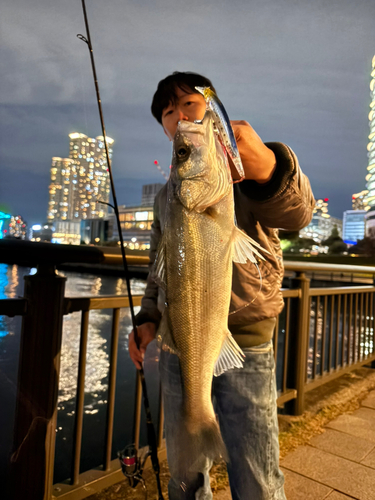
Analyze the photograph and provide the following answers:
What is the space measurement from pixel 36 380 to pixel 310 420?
299 cm

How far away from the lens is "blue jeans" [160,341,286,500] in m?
1.63

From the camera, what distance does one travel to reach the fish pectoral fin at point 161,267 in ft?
3.90

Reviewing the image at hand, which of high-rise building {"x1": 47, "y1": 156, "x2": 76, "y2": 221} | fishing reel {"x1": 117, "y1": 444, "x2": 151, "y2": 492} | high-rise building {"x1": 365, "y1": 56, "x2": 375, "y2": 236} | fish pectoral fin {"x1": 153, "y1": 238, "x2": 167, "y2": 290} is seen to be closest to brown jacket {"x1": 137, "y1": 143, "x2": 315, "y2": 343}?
fish pectoral fin {"x1": 153, "y1": 238, "x2": 167, "y2": 290}

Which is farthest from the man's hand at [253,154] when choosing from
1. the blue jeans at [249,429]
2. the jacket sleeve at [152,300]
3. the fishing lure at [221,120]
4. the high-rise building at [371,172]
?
the high-rise building at [371,172]

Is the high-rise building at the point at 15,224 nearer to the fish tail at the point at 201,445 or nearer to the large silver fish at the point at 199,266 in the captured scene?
the large silver fish at the point at 199,266

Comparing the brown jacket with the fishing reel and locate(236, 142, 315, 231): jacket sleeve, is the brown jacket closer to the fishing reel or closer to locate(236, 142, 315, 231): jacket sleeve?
locate(236, 142, 315, 231): jacket sleeve

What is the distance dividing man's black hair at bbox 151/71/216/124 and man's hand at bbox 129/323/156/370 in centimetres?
122

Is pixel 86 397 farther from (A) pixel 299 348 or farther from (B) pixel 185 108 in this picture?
(B) pixel 185 108

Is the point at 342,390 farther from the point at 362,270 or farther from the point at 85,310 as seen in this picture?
the point at 85,310

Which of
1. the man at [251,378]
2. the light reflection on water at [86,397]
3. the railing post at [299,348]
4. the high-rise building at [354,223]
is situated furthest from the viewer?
the high-rise building at [354,223]

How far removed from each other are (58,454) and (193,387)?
14.9ft

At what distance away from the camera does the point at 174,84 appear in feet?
6.28

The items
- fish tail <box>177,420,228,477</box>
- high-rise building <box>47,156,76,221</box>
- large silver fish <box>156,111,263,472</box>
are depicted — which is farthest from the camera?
high-rise building <box>47,156,76,221</box>

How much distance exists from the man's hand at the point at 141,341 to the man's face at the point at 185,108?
108cm
